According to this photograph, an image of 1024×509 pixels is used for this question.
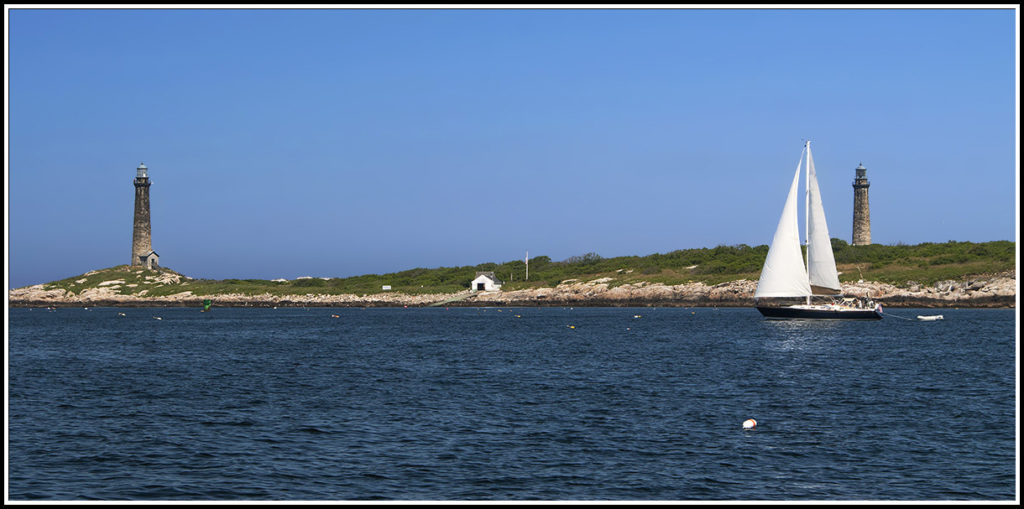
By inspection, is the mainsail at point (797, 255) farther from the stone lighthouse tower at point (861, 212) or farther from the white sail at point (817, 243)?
the stone lighthouse tower at point (861, 212)

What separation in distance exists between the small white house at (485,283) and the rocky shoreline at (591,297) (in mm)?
2332

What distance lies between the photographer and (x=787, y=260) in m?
91.1

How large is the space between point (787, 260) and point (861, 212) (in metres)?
91.1

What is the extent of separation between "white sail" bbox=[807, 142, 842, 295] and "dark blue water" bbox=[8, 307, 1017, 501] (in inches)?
1227

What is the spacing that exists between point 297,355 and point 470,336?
20.0 metres

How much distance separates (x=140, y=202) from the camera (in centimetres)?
18050

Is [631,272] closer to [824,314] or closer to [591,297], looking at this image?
[591,297]

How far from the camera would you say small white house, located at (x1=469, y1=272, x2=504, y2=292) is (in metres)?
163

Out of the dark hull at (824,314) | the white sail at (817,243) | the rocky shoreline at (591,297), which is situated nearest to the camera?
the dark hull at (824,314)

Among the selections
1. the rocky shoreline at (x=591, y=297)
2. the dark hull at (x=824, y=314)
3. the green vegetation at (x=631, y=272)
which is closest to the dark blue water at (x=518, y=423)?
the dark hull at (x=824, y=314)

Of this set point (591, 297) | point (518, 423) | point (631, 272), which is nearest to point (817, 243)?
point (591, 297)

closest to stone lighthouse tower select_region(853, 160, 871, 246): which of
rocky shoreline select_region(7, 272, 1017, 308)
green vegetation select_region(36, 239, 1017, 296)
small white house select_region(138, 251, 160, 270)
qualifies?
green vegetation select_region(36, 239, 1017, 296)

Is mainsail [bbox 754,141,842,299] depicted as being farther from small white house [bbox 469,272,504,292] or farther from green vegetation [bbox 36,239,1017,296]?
small white house [bbox 469,272,504,292]

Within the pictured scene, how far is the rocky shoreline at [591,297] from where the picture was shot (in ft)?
401
